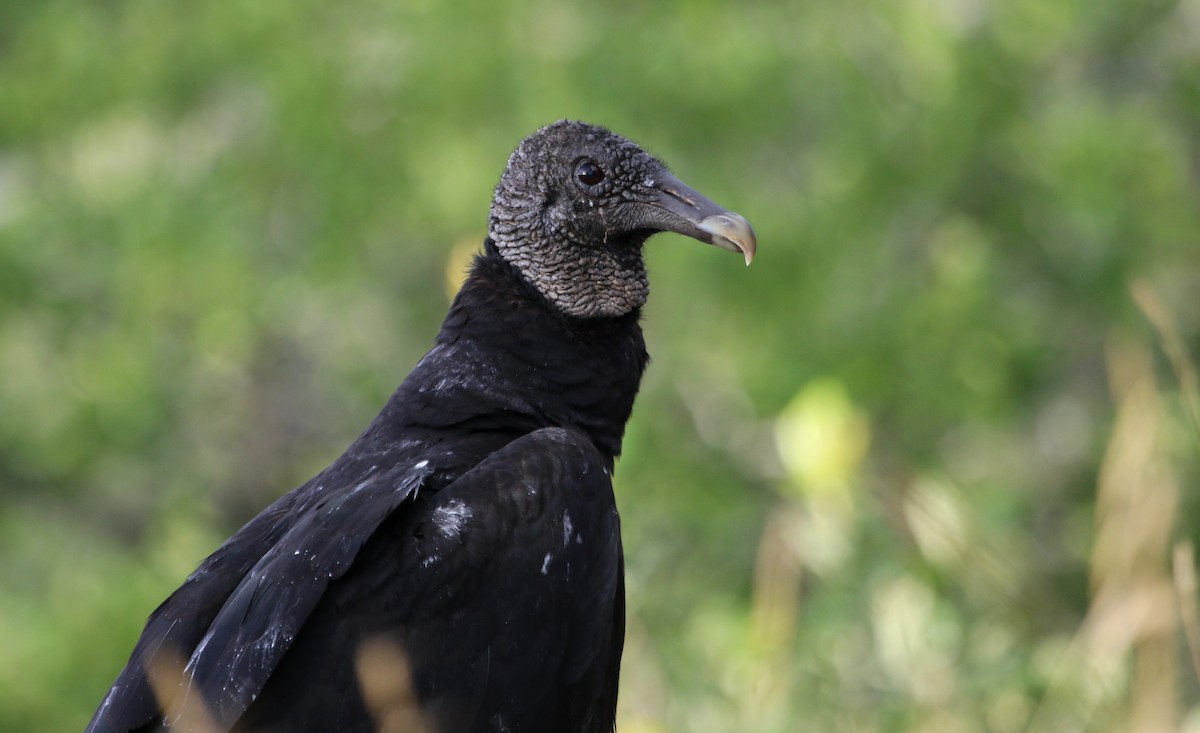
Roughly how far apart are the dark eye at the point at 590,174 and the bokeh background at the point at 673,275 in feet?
4.65

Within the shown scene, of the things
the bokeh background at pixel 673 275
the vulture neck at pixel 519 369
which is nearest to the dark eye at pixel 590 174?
the vulture neck at pixel 519 369

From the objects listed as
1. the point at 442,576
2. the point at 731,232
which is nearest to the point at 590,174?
the point at 731,232

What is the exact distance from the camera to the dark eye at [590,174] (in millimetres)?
2895

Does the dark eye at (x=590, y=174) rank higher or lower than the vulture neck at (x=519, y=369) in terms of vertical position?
higher

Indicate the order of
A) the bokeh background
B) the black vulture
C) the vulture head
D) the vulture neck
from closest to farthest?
the black vulture < the vulture neck < the vulture head < the bokeh background

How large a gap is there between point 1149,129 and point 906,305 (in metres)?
1.40

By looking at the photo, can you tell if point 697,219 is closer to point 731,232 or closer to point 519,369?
point 731,232

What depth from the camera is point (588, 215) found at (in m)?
2.90

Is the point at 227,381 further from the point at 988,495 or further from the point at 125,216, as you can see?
the point at 988,495

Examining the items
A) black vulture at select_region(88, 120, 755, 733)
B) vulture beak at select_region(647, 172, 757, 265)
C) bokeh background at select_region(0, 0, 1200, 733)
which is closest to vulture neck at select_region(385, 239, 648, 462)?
black vulture at select_region(88, 120, 755, 733)

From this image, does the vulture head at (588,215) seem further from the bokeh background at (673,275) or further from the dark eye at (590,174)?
the bokeh background at (673,275)

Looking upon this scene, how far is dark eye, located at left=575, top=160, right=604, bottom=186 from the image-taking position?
289cm

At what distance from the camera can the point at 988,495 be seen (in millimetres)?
5934

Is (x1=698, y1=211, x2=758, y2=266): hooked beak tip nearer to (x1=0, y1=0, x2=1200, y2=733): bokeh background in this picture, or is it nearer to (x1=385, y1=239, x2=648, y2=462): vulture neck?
(x1=385, y1=239, x2=648, y2=462): vulture neck
